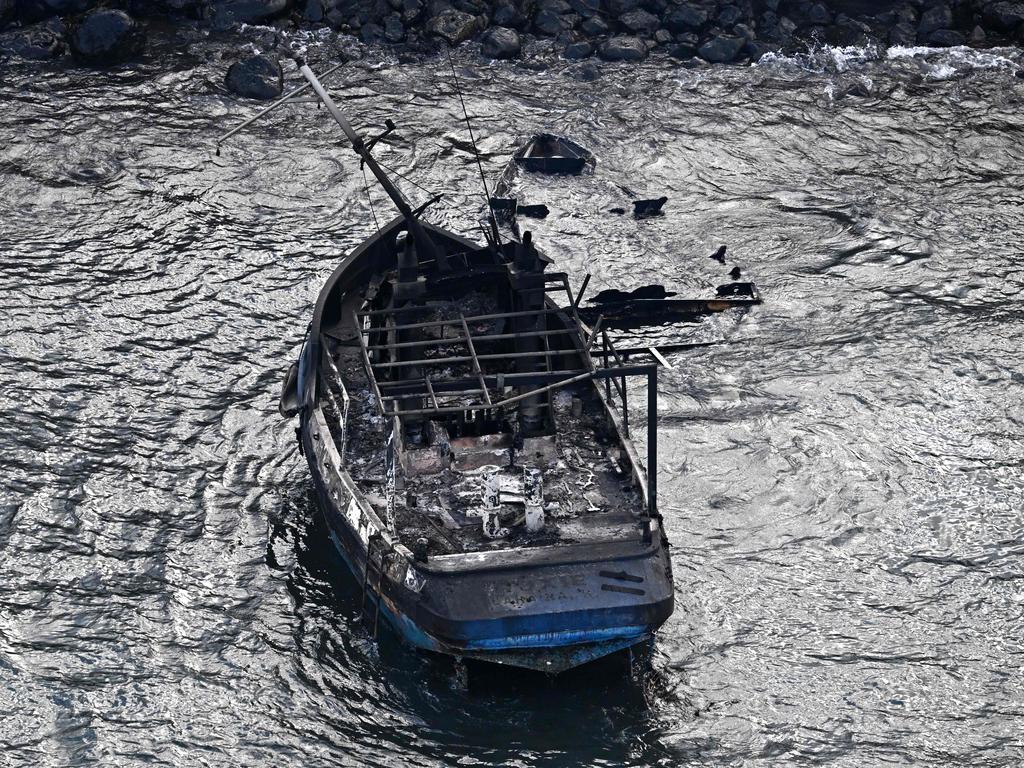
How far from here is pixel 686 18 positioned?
92.6 ft

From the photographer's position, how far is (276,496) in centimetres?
1680

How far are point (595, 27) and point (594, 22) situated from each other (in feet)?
0.36

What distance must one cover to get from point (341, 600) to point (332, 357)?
3.41 metres

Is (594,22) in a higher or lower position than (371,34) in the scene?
higher

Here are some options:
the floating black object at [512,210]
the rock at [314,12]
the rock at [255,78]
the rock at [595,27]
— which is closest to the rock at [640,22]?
the rock at [595,27]

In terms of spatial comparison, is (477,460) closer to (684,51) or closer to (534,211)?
(534,211)

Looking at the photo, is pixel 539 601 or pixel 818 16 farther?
pixel 818 16

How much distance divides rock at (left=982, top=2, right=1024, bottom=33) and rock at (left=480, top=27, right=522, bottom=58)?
1049cm

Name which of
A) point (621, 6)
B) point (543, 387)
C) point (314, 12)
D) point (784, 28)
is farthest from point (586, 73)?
point (543, 387)

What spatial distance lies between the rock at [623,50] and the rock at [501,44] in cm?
186

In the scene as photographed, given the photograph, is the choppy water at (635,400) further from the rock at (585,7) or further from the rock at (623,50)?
the rock at (585,7)

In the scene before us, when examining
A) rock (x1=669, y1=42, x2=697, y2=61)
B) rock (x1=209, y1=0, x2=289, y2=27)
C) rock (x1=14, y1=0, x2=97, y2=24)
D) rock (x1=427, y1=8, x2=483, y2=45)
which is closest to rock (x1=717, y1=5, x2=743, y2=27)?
rock (x1=669, y1=42, x2=697, y2=61)

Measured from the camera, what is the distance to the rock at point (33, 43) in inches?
1064

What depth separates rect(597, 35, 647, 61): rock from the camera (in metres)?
27.8
